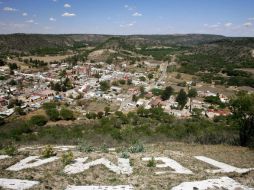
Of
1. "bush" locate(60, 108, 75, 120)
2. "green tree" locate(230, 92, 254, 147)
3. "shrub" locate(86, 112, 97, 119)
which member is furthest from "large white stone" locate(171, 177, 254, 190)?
"shrub" locate(86, 112, 97, 119)

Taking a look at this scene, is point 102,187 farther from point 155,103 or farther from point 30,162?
point 155,103

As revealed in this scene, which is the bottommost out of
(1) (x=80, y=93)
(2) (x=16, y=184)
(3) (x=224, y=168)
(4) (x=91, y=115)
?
(4) (x=91, y=115)

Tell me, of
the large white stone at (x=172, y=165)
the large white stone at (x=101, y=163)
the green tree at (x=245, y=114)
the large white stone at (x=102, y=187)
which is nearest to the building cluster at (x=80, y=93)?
the green tree at (x=245, y=114)

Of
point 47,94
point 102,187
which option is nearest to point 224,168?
point 102,187

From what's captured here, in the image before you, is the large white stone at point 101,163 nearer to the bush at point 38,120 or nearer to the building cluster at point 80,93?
the bush at point 38,120

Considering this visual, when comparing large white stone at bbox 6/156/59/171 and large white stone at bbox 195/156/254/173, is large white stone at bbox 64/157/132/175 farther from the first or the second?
large white stone at bbox 195/156/254/173

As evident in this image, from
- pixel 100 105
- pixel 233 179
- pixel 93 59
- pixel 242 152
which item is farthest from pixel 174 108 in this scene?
pixel 93 59
